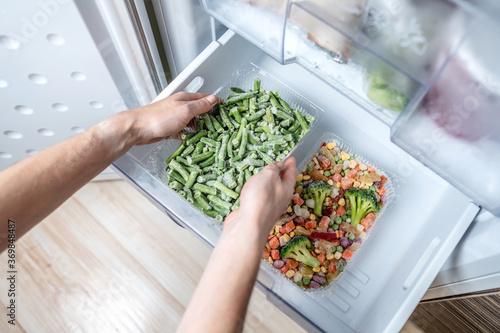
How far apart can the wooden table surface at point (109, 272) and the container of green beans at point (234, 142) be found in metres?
0.52

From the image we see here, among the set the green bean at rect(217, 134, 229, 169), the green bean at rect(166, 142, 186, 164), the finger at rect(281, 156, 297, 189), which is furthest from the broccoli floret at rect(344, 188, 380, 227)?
the green bean at rect(166, 142, 186, 164)

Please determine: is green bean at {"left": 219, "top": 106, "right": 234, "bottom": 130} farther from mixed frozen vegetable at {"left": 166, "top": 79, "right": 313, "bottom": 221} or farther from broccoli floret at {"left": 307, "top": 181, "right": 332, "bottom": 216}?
broccoli floret at {"left": 307, "top": 181, "right": 332, "bottom": 216}

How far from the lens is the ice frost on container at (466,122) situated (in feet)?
1.81

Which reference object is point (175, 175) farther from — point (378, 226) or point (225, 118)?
point (378, 226)

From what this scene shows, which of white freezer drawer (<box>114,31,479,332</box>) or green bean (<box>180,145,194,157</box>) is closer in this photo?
white freezer drawer (<box>114,31,479,332</box>)

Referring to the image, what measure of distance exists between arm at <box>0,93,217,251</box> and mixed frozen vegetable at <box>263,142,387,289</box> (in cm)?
34

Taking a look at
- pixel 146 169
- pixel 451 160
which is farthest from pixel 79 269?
pixel 451 160

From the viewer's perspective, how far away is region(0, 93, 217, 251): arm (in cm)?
68

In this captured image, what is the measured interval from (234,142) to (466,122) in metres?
0.57

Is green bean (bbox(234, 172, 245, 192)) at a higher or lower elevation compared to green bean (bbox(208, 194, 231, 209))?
higher

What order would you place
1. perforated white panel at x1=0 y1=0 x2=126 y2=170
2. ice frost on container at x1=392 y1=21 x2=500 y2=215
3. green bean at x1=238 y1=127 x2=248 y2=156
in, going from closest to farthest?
ice frost on container at x1=392 y1=21 x2=500 y2=215 → perforated white panel at x1=0 y1=0 x2=126 y2=170 → green bean at x1=238 y1=127 x2=248 y2=156

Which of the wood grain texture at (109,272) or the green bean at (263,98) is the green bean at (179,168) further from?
the wood grain texture at (109,272)

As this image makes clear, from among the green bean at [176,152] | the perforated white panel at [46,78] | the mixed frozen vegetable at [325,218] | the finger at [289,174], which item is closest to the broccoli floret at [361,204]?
the mixed frozen vegetable at [325,218]

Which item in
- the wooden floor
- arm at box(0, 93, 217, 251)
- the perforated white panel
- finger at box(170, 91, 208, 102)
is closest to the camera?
arm at box(0, 93, 217, 251)
